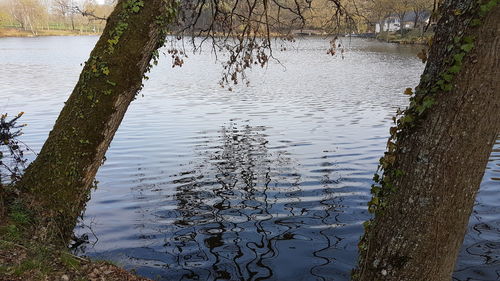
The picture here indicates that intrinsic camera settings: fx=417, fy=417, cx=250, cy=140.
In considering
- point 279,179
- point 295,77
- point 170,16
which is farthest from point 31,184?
point 295,77

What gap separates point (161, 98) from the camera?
21.9 meters

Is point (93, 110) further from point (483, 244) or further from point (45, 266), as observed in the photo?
point (483, 244)

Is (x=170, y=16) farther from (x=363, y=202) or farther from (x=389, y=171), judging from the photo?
(x=363, y=202)

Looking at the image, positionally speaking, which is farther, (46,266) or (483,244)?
(483,244)

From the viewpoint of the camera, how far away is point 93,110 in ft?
18.5

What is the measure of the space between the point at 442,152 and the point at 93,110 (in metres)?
4.38

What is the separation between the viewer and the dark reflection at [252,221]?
648cm

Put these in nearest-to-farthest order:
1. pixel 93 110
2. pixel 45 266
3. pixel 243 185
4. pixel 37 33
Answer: pixel 45 266 < pixel 93 110 < pixel 243 185 < pixel 37 33

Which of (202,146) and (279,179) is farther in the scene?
(202,146)

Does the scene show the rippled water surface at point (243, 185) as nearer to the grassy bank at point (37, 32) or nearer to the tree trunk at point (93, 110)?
the tree trunk at point (93, 110)

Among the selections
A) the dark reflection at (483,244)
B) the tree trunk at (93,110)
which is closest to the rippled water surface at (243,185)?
the dark reflection at (483,244)

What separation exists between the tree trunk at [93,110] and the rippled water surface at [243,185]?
161cm

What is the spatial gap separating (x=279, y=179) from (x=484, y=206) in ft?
14.9

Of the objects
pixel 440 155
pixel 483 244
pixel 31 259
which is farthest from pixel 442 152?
pixel 483 244
